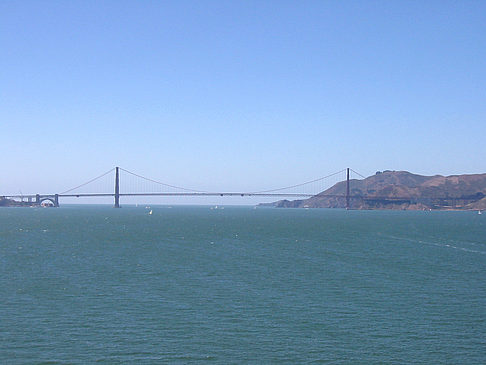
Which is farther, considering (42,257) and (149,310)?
(42,257)

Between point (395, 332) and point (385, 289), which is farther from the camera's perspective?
point (385, 289)

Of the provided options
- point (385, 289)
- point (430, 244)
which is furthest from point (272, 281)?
point (430, 244)

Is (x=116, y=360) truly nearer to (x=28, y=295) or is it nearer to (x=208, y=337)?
(x=208, y=337)

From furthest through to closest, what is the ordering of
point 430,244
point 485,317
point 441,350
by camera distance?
1. point 430,244
2. point 485,317
3. point 441,350

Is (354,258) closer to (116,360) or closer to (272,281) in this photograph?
(272,281)

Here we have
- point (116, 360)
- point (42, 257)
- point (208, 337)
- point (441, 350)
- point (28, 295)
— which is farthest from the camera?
point (42, 257)

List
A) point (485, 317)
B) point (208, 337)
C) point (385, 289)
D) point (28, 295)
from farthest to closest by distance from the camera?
point (385, 289) < point (28, 295) < point (485, 317) < point (208, 337)

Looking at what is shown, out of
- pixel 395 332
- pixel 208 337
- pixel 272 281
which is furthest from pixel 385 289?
pixel 208 337

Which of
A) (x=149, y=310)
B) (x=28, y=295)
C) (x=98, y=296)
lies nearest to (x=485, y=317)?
(x=149, y=310)

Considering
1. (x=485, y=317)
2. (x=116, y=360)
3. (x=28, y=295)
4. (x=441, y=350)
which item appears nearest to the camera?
(x=116, y=360)
